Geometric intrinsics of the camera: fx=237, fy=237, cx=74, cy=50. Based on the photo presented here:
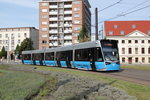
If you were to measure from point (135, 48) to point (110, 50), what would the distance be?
55.4 meters

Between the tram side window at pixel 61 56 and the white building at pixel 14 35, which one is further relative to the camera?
the white building at pixel 14 35

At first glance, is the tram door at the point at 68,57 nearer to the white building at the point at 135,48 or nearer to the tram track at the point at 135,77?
the tram track at the point at 135,77

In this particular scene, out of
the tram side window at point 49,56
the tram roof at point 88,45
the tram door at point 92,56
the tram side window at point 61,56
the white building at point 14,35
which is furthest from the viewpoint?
the white building at point 14,35

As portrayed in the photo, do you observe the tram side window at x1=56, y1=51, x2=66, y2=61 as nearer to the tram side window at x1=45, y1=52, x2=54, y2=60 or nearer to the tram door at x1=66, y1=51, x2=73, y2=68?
the tram door at x1=66, y1=51, x2=73, y2=68

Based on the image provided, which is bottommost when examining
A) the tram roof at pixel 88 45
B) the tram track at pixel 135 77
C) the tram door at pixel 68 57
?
the tram track at pixel 135 77

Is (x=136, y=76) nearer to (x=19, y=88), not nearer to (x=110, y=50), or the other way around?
(x=110, y=50)

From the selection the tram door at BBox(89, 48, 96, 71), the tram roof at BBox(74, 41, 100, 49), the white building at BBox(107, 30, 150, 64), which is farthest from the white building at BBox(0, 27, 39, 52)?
the tram door at BBox(89, 48, 96, 71)

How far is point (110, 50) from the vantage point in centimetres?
2041

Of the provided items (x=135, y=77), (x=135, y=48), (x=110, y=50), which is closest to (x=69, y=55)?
(x=110, y=50)

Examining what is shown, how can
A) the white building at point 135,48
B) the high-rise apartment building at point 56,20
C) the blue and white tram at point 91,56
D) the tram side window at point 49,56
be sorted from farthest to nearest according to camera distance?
the high-rise apartment building at point 56,20 < the white building at point 135,48 < the tram side window at point 49,56 < the blue and white tram at point 91,56

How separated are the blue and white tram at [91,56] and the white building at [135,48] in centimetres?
4389

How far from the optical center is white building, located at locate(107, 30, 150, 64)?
239ft

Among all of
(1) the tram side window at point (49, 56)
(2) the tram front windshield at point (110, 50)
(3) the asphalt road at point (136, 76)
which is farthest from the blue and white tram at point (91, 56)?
(3) the asphalt road at point (136, 76)

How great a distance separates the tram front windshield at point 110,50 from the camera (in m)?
20.0
